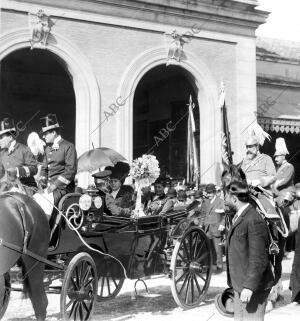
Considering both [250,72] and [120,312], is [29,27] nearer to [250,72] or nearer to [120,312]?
[250,72]

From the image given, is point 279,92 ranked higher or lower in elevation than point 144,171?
higher

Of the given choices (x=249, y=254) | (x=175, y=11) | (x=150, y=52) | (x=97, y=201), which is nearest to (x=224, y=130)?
(x=150, y=52)

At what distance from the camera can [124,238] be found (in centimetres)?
731

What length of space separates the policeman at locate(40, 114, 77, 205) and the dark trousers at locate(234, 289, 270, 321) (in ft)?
11.0

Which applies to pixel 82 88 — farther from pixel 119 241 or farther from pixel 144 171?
pixel 119 241

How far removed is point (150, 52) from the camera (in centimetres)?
1570

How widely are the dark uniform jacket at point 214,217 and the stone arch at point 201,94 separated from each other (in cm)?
367

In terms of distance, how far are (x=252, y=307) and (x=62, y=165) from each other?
3.84 meters

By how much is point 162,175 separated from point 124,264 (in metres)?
11.2

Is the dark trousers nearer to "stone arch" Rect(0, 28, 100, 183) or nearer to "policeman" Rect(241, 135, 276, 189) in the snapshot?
"policeman" Rect(241, 135, 276, 189)

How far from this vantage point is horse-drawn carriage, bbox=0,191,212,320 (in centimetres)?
635

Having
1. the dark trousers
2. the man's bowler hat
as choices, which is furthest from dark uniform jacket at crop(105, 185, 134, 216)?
the dark trousers

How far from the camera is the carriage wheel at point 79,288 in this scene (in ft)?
20.1

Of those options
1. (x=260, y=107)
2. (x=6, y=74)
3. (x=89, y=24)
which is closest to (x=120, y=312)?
(x=89, y=24)
